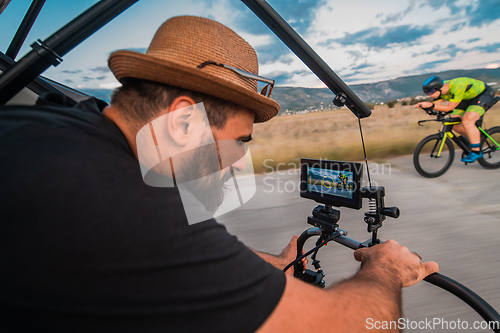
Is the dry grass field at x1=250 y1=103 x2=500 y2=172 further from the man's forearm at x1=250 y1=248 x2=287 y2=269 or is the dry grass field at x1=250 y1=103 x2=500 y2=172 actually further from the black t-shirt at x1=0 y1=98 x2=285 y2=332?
the black t-shirt at x1=0 y1=98 x2=285 y2=332

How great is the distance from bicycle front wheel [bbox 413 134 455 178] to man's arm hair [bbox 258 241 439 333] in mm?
3755

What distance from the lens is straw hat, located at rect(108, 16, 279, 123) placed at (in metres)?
0.72

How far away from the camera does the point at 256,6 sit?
38.2 inches

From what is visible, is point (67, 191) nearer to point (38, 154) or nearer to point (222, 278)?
point (38, 154)

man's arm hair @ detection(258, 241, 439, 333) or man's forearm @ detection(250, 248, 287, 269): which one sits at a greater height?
man's arm hair @ detection(258, 241, 439, 333)

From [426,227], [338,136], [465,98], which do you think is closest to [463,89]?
[465,98]

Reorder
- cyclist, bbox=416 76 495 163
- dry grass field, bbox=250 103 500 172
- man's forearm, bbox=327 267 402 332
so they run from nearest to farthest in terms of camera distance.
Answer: man's forearm, bbox=327 267 402 332, cyclist, bbox=416 76 495 163, dry grass field, bbox=250 103 500 172

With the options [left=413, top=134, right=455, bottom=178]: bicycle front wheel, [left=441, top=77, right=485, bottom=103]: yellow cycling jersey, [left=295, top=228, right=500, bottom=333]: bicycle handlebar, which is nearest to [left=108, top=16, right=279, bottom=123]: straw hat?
[left=295, top=228, right=500, bottom=333]: bicycle handlebar

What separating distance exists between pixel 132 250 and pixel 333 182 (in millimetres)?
1002

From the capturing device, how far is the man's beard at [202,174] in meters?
0.81

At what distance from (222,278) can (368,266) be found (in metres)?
0.59

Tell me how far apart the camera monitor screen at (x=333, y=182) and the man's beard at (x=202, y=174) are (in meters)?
0.51

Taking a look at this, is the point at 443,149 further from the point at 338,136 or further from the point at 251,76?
the point at 251,76

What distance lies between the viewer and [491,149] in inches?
169
